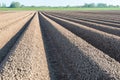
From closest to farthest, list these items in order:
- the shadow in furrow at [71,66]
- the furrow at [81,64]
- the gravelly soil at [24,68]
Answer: the gravelly soil at [24,68], the furrow at [81,64], the shadow in furrow at [71,66]

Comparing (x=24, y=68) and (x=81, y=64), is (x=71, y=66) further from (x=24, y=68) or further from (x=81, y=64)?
(x=24, y=68)

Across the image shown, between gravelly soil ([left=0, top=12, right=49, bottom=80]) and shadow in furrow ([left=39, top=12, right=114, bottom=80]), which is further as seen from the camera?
shadow in furrow ([left=39, top=12, right=114, bottom=80])

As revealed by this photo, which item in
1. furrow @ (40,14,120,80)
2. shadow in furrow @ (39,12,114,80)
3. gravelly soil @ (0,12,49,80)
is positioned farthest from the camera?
shadow in furrow @ (39,12,114,80)

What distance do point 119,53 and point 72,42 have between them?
2658 millimetres

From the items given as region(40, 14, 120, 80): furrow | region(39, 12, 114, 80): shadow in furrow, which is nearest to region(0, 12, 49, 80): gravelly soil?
region(39, 12, 114, 80): shadow in furrow

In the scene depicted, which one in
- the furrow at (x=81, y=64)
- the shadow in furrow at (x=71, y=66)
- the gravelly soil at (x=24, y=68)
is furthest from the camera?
the shadow in furrow at (x=71, y=66)

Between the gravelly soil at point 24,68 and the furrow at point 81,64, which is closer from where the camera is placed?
the gravelly soil at point 24,68

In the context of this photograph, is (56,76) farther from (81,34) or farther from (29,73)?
(81,34)

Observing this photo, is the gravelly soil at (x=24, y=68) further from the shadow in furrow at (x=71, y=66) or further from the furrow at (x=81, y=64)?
the furrow at (x=81, y=64)

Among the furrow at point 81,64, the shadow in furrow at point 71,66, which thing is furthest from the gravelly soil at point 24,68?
the furrow at point 81,64

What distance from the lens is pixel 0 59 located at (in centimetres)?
1165

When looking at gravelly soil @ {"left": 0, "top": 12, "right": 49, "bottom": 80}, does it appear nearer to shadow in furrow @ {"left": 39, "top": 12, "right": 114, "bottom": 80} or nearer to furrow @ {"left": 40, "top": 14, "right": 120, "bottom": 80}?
shadow in furrow @ {"left": 39, "top": 12, "right": 114, "bottom": 80}

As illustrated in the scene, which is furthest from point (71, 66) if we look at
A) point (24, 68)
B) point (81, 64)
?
point (24, 68)

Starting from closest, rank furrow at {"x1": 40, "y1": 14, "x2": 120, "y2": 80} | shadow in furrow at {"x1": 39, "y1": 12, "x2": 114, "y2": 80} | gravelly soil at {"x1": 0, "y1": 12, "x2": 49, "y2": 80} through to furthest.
→ gravelly soil at {"x1": 0, "y1": 12, "x2": 49, "y2": 80}, furrow at {"x1": 40, "y1": 14, "x2": 120, "y2": 80}, shadow in furrow at {"x1": 39, "y1": 12, "x2": 114, "y2": 80}
